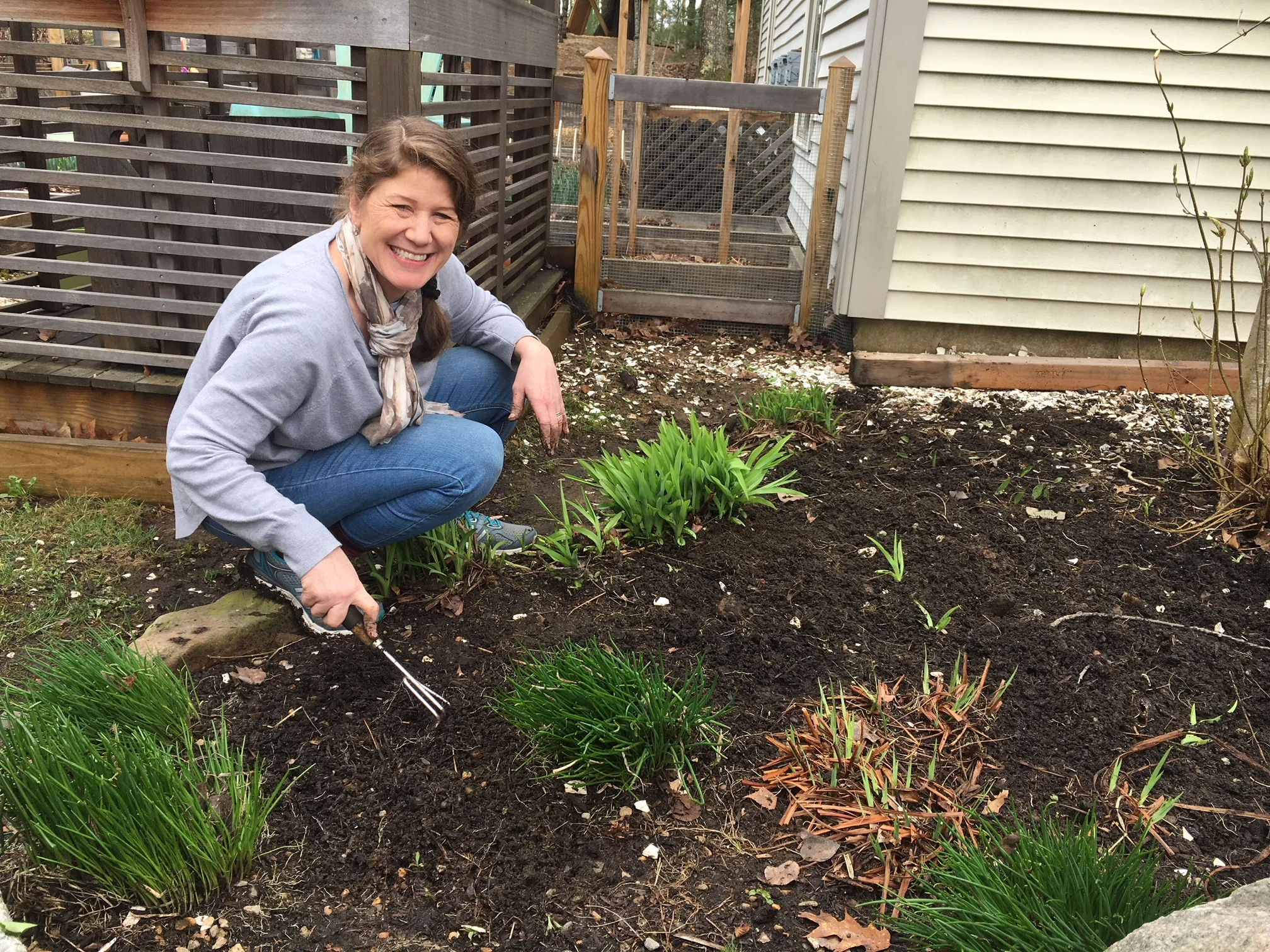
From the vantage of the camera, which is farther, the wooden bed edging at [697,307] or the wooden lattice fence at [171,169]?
the wooden bed edging at [697,307]

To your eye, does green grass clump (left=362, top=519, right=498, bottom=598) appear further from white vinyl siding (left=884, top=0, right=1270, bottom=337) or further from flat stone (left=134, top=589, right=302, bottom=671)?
white vinyl siding (left=884, top=0, right=1270, bottom=337)

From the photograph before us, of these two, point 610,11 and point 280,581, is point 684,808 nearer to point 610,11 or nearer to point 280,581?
point 280,581

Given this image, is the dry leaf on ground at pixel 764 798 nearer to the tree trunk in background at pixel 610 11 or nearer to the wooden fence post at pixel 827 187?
the wooden fence post at pixel 827 187

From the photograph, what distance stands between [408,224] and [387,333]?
29cm

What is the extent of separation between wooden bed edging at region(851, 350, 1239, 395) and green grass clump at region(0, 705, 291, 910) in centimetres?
408

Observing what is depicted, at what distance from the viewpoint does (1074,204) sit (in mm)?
5379

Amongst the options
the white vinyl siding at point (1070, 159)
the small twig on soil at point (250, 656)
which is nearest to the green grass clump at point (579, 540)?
the small twig on soil at point (250, 656)

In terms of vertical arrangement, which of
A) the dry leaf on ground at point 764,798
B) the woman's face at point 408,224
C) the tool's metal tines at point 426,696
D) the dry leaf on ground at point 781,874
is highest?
the woman's face at point 408,224

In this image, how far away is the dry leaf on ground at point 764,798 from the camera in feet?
7.05

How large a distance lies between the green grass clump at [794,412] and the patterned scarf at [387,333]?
186 centimetres

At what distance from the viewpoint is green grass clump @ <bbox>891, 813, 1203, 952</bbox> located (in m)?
1.60

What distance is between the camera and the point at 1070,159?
5.30 metres

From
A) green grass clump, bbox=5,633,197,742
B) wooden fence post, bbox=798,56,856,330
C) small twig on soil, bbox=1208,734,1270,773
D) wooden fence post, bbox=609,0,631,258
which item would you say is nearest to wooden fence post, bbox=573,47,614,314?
wooden fence post, bbox=609,0,631,258

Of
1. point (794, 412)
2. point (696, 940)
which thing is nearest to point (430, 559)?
point (696, 940)
